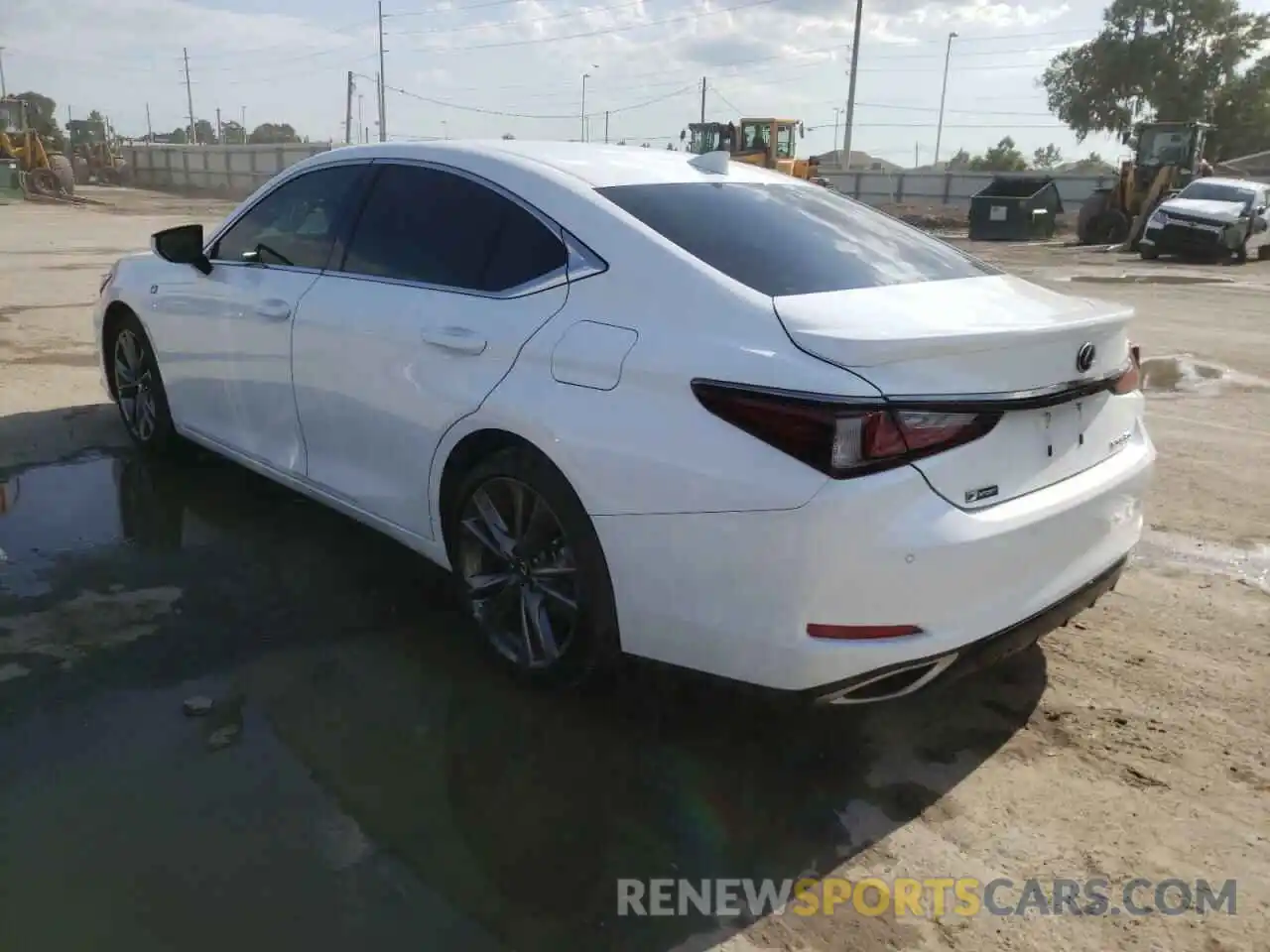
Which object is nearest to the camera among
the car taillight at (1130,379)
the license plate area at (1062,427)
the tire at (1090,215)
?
the license plate area at (1062,427)

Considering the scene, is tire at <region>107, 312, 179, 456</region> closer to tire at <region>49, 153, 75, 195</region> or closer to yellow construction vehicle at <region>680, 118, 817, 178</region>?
yellow construction vehicle at <region>680, 118, 817, 178</region>

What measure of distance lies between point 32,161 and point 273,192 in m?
36.3

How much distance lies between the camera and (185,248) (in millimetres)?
4766

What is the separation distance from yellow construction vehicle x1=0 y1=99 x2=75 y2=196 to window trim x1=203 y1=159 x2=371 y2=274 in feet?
115

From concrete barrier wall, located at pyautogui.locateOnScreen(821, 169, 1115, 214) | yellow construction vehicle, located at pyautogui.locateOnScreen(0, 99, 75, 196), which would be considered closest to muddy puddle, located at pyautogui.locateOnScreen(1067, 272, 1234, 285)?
concrete barrier wall, located at pyautogui.locateOnScreen(821, 169, 1115, 214)

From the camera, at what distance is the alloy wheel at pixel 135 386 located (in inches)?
213

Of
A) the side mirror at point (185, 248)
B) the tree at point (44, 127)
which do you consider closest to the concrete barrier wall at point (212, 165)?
the tree at point (44, 127)

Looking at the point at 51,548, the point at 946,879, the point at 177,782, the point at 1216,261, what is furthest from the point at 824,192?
the point at 1216,261

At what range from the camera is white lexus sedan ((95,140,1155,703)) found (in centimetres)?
250

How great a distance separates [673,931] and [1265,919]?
1.35 m

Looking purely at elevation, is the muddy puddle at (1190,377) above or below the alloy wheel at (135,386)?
below

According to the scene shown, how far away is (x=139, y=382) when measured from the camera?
18.0 feet

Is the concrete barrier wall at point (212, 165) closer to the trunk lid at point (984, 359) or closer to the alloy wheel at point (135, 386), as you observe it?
the alloy wheel at point (135, 386)

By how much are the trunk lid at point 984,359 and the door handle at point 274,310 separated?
2.22 metres
